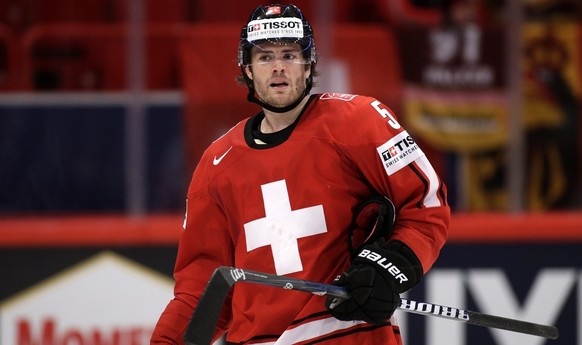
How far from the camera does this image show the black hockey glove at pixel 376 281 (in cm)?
283

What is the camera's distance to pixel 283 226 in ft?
9.94

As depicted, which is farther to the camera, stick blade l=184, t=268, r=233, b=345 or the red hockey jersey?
the red hockey jersey

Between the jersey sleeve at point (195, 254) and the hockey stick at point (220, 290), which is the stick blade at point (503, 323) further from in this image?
the jersey sleeve at point (195, 254)

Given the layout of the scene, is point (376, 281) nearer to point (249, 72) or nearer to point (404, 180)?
point (404, 180)

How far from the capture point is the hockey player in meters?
2.96

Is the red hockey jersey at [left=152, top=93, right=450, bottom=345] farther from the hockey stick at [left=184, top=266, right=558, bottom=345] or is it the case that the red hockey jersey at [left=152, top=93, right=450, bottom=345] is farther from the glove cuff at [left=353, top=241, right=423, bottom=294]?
the hockey stick at [left=184, top=266, right=558, bottom=345]

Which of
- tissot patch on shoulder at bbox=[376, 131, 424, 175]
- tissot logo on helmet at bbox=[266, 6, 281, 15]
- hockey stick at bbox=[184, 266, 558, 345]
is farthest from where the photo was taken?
tissot logo on helmet at bbox=[266, 6, 281, 15]

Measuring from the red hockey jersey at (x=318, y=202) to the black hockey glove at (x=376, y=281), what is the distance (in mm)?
48

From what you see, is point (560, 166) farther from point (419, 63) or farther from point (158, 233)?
point (158, 233)

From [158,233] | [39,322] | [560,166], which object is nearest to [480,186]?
[560,166]

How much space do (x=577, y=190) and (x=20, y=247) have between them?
7.14ft

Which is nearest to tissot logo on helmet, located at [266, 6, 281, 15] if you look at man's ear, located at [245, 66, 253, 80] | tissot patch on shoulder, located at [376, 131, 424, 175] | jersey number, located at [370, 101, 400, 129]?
man's ear, located at [245, 66, 253, 80]

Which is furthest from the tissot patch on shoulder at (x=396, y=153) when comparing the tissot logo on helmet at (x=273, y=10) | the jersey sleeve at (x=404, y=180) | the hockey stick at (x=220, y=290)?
the tissot logo on helmet at (x=273, y=10)

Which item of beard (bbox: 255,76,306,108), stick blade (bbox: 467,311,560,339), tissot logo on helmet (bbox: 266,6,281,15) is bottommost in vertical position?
stick blade (bbox: 467,311,560,339)
